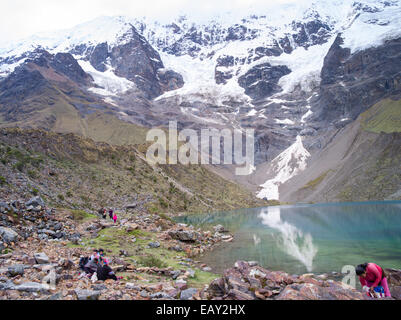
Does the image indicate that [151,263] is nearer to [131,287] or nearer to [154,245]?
[154,245]

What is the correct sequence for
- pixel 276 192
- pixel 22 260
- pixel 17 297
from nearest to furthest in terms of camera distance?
pixel 17 297
pixel 22 260
pixel 276 192

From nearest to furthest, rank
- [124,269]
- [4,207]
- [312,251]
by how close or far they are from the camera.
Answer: [124,269] → [4,207] → [312,251]

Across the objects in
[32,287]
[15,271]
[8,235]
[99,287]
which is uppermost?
[8,235]

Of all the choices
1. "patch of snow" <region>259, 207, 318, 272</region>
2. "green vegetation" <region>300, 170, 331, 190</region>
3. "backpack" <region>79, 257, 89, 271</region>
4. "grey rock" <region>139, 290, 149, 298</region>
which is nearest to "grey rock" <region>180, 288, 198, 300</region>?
"grey rock" <region>139, 290, 149, 298</region>

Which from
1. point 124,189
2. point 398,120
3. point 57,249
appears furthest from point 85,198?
point 398,120

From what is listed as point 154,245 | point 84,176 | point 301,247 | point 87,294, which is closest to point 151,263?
point 154,245
